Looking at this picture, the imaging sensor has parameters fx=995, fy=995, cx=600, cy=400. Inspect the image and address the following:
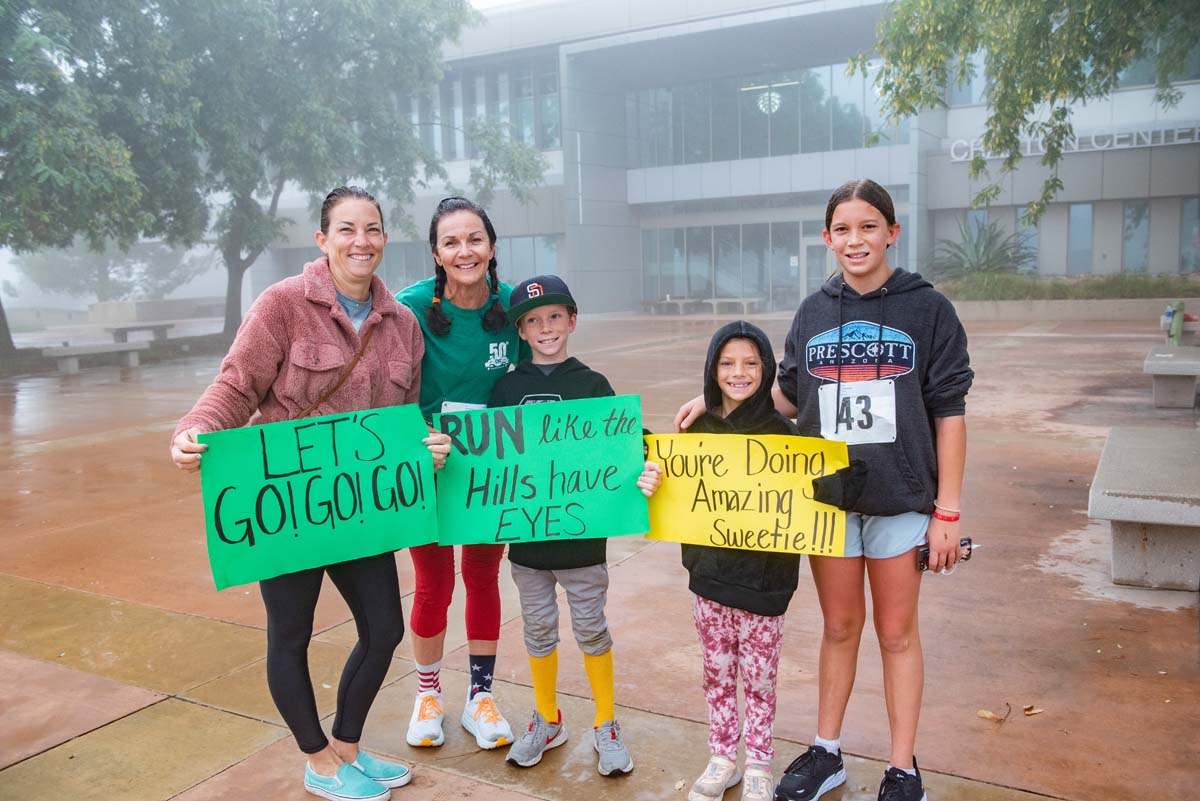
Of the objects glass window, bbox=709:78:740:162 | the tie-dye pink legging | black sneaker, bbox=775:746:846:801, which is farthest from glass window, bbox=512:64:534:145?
black sneaker, bbox=775:746:846:801

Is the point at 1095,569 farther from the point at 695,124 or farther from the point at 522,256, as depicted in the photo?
the point at 522,256

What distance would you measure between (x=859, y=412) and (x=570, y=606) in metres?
1.12

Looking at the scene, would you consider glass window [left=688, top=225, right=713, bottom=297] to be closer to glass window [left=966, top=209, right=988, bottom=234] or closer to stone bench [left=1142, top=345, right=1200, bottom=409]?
glass window [left=966, top=209, right=988, bottom=234]

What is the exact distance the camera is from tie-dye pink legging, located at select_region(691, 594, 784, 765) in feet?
9.81

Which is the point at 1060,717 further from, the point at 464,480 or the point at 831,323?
the point at 464,480

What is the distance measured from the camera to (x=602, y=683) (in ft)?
10.8

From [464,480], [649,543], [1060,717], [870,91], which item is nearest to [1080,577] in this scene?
[1060,717]

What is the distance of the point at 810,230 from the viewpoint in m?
34.5

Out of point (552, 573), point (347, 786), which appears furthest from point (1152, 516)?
point (347, 786)

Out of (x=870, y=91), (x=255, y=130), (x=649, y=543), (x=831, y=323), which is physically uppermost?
(x=870, y=91)

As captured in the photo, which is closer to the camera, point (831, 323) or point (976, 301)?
point (831, 323)

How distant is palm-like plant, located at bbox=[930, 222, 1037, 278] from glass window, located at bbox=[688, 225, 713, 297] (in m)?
8.74

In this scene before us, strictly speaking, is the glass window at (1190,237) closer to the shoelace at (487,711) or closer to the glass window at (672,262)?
the glass window at (672,262)

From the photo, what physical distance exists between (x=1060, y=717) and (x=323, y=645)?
3.04 meters
